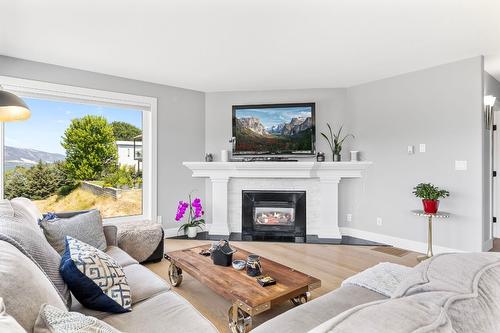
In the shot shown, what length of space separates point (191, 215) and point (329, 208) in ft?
7.36

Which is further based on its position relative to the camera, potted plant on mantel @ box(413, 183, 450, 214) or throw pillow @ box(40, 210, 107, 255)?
potted plant on mantel @ box(413, 183, 450, 214)

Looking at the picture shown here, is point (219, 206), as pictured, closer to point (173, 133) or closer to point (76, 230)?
point (173, 133)

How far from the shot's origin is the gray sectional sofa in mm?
940

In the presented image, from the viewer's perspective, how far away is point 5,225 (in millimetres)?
1386

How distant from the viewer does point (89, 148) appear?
4.14m

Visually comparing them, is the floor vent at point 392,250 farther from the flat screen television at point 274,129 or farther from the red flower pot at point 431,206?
the flat screen television at point 274,129

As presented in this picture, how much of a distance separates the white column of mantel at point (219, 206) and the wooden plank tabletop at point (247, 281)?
218 cm

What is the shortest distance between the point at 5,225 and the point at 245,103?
13.0ft

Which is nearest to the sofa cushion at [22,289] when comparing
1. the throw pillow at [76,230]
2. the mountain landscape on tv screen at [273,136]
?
the throw pillow at [76,230]

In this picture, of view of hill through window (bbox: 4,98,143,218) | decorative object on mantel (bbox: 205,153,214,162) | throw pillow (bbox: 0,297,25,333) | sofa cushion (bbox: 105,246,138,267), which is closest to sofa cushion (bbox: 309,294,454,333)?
throw pillow (bbox: 0,297,25,333)

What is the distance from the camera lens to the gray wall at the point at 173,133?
432cm

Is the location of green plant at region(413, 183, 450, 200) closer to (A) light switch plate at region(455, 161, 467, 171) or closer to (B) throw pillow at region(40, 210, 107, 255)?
(A) light switch plate at region(455, 161, 467, 171)

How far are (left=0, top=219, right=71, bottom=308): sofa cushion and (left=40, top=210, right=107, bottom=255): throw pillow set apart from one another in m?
0.62

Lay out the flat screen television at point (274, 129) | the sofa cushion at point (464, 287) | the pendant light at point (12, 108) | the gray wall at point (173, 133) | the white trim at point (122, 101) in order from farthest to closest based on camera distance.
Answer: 1. the flat screen television at point (274, 129)
2. the gray wall at point (173, 133)
3. the white trim at point (122, 101)
4. the pendant light at point (12, 108)
5. the sofa cushion at point (464, 287)
